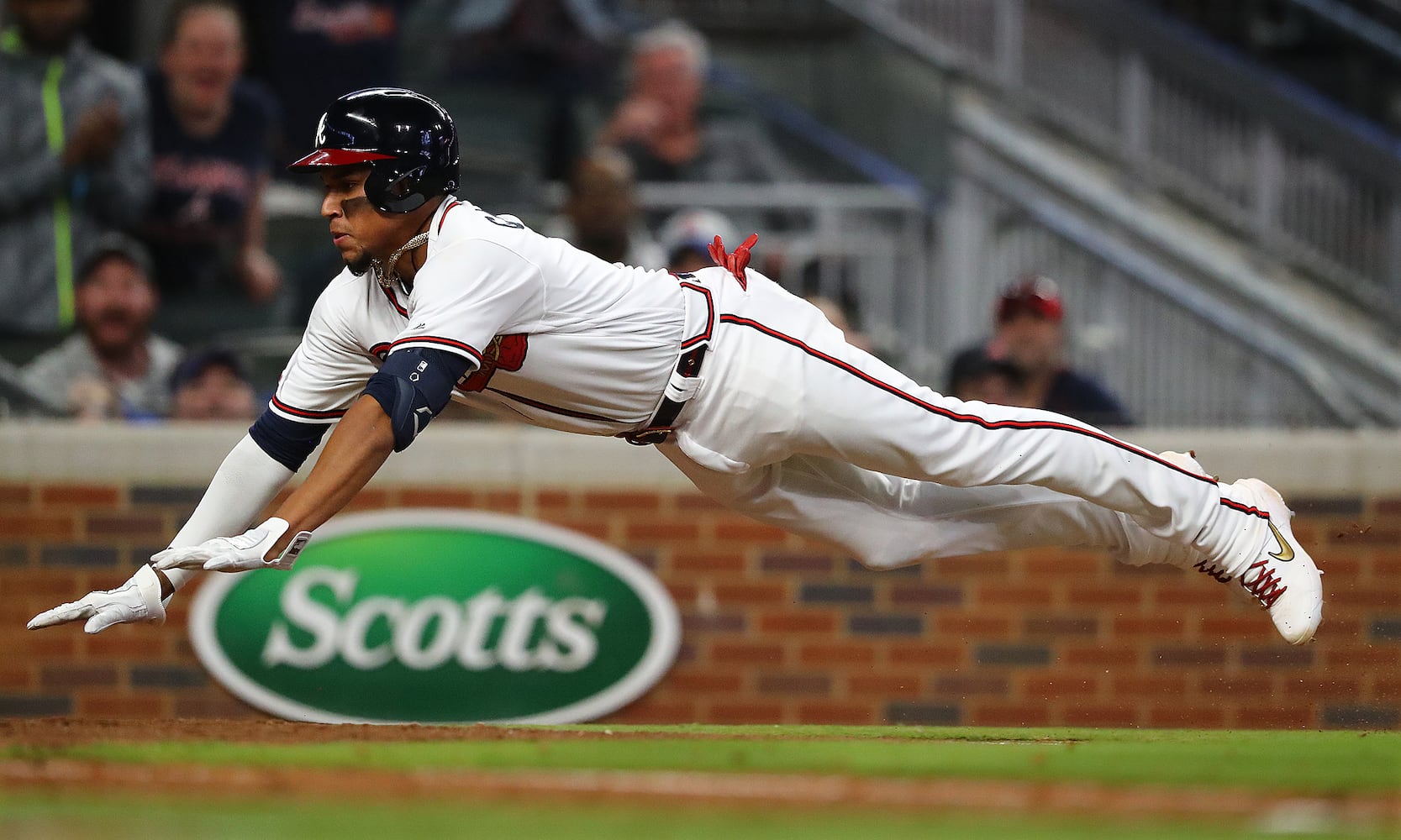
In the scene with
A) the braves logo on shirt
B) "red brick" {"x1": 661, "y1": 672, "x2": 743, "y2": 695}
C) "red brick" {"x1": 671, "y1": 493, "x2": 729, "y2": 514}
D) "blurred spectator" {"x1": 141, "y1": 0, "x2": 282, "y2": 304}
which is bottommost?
"red brick" {"x1": 661, "y1": 672, "x2": 743, "y2": 695}

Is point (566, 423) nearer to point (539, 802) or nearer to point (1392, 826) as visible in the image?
point (539, 802)

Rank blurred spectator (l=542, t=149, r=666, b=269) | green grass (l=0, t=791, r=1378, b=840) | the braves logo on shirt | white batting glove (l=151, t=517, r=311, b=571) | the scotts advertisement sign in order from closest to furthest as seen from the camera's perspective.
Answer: green grass (l=0, t=791, r=1378, b=840)
white batting glove (l=151, t=517, r=311, b=571)
the braves logo on shirt
the scotts advertisement sign
blurred spectator (l=542, t=149, r=666, b=269)

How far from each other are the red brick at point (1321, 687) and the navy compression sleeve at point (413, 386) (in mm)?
3765

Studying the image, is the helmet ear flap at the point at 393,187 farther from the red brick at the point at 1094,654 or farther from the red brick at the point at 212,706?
the red brick at the point at 1094,654

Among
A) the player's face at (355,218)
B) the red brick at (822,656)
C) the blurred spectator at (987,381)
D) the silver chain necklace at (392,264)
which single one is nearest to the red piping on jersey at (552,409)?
the silver chain necklace at (392,264)

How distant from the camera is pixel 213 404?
6770mm

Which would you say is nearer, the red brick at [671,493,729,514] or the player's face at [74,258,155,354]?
the red brick at [671,493,729,514]

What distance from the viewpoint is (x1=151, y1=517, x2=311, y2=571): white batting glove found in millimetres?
3926

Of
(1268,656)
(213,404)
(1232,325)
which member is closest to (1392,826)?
(1268,656)

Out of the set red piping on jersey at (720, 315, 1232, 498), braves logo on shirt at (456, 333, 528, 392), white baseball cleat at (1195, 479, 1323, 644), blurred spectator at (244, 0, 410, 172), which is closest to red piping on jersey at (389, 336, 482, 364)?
braves logo on shirt at (456, 333, 528, 392)

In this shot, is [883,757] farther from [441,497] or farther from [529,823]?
[441,497]

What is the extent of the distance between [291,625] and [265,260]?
256 centimetres

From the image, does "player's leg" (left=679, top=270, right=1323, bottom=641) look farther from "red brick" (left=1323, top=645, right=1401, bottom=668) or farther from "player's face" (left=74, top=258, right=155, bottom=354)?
"player's face" (left=74, top=258, right=155, bottom=354)

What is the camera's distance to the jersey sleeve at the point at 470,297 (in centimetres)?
412
